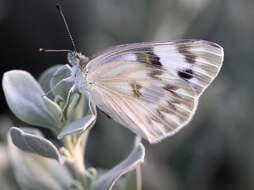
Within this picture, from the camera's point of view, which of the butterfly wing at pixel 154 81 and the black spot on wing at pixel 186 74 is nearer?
the butterfly wing at pixel 154 81

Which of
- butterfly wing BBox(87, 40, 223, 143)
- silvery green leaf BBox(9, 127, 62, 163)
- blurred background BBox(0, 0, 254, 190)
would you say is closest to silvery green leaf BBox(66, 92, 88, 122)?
butterfly wing BBox(87, 40, 223, 143)

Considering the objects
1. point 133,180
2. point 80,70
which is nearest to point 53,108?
point 80,70

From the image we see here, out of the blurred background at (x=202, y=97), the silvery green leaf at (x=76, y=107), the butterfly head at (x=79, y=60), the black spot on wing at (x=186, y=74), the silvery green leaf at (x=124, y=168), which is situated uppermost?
the butterfly head at (x=79, y=60)

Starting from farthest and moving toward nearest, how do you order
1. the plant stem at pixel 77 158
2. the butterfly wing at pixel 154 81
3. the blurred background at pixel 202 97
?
the blurred background at pixel 202 97 < the butterfly wing at pixel 154 81 < the plant stem at pixel 77 158

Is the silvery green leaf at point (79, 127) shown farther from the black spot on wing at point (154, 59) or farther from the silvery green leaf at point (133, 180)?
the black spot on wing at point (154, 59)

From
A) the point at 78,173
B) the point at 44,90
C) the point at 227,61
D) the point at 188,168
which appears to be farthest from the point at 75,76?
the point at 227,61

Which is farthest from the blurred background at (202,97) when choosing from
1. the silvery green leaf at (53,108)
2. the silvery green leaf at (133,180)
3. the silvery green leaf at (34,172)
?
the silvery green leaf at (133,180)
